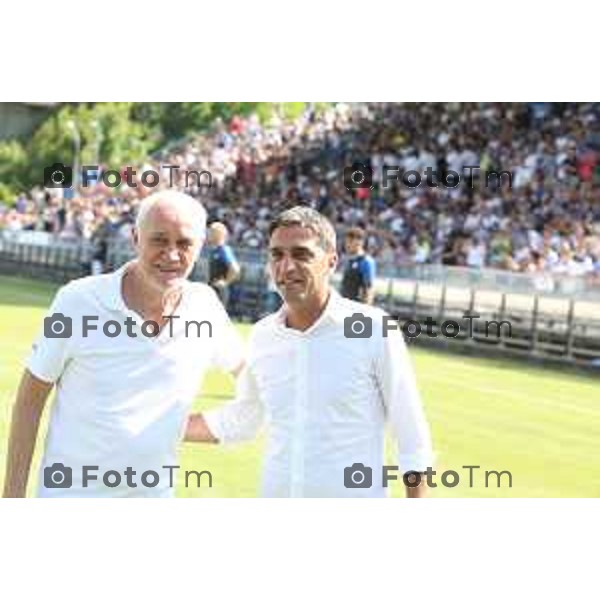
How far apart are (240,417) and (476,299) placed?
8.68 metres

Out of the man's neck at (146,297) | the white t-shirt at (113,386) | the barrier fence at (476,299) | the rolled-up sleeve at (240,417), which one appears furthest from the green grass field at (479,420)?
the man's neck at (146,297)

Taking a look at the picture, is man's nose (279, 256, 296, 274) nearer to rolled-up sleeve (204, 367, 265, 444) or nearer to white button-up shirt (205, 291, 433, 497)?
white button-up shirt (205, 291, 433, 497)

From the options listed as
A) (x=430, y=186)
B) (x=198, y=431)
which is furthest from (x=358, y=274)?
(x=198, y=431)

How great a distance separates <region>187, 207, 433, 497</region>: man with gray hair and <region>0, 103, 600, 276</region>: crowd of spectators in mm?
7453

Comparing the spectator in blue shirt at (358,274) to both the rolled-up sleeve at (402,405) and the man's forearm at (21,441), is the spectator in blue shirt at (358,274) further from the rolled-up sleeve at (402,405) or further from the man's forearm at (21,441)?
the man's forearm at (21,441)

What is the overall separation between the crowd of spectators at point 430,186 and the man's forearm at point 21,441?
25.1 ft

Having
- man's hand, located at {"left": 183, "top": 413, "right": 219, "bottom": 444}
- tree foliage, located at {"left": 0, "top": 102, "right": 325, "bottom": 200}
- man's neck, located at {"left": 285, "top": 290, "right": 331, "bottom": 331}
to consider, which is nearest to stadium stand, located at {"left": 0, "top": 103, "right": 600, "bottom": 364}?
tree foliage, located at {"left": 0, "top": 102, "right": 325, "bottom": 200}

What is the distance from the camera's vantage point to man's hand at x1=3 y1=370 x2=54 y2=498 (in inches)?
163

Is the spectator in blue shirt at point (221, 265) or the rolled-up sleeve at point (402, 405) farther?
the spectator in blue shirt at point (221, 265)

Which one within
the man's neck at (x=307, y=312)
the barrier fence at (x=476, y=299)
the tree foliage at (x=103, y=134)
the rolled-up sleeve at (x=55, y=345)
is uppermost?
the tree foliage at (x=103, y=134)

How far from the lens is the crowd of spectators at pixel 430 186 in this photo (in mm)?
12195

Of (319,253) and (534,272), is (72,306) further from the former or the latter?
(534,272)

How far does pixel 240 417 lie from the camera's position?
15.1 feet

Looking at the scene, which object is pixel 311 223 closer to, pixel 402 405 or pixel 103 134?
pixel 402 405
